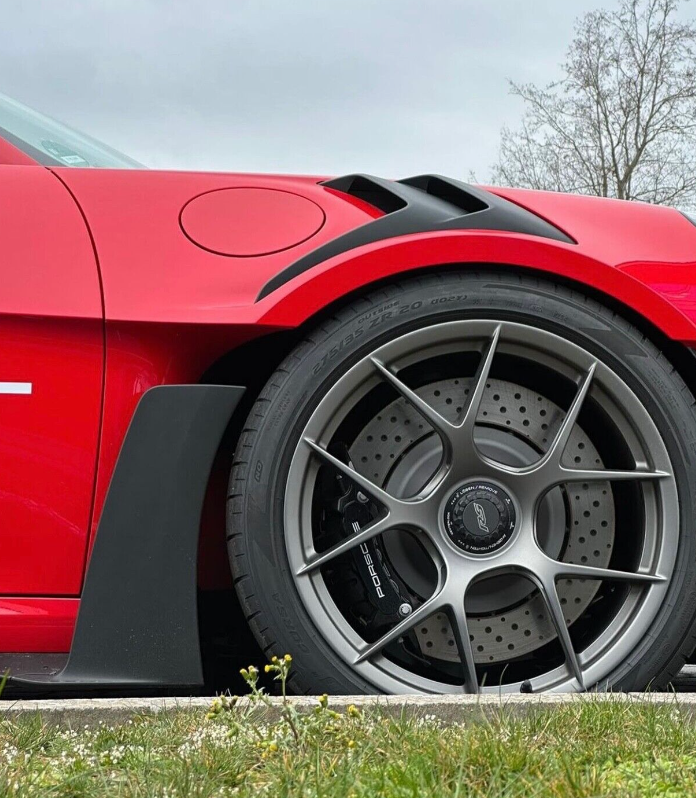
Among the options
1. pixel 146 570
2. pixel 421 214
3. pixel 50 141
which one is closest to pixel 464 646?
pixel 146 570

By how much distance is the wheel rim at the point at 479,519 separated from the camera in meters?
1.94

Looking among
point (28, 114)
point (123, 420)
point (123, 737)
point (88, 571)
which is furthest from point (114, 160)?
point (123, 737)

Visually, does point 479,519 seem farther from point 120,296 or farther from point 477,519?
point 120,296

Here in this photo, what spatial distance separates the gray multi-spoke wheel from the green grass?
A: 31cm

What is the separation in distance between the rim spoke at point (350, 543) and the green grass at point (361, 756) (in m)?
0.38

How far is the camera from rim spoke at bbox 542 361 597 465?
1976 millimetres

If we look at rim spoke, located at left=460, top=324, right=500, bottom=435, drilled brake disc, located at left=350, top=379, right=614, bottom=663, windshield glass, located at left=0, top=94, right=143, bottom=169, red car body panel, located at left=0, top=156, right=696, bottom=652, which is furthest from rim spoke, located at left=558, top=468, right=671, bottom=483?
windshield glass, located at left=0, top=94, right=143, bottom=169

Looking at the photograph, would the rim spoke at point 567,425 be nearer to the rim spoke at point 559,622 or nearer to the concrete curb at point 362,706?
the rim spoke at point 559,622

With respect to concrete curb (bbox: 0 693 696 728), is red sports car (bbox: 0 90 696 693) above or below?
above

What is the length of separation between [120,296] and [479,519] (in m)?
0.90

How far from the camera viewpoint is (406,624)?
191 centimetres

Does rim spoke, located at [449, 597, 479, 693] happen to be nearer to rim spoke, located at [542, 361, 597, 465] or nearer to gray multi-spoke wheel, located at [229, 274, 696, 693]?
gray multi-spoke wheel, located at [229, 274, 696, 693]

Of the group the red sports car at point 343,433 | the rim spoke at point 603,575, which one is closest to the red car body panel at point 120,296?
the red sports car at point 343,433

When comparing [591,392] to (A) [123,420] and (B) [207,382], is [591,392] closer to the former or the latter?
(B) [207,382]
